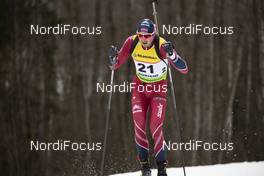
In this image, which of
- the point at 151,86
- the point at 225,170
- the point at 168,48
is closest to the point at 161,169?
the point at 151,86

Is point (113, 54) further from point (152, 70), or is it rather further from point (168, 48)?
point (168, 48)

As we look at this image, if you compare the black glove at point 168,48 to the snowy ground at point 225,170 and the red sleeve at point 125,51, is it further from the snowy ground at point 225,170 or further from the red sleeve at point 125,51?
the snowy ground at point 225,170

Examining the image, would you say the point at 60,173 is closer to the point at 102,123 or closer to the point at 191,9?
the point at 102,123

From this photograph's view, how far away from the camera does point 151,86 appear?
938 centimetres

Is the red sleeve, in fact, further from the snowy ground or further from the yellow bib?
the snowy ground

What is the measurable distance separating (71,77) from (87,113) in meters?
0.70

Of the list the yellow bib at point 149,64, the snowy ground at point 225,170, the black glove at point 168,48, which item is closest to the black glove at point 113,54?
the yellow bib at point 149,64

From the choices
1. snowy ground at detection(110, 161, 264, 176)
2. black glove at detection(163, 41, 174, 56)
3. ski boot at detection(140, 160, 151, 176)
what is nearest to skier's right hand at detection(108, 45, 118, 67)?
black glove at detection(163, 41, 174, 56)

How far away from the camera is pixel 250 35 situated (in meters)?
11.3

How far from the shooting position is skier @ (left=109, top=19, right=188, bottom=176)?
926 cm

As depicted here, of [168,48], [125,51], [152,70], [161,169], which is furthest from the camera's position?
[125,51]

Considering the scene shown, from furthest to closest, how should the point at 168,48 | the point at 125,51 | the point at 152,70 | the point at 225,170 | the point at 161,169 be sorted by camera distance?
the point at 225,170
the point at 125,51
the point at 152,70
the point at 161,169
the point at 168,48

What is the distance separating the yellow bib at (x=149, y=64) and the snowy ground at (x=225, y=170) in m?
1.55

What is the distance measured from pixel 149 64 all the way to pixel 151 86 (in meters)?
0.32
